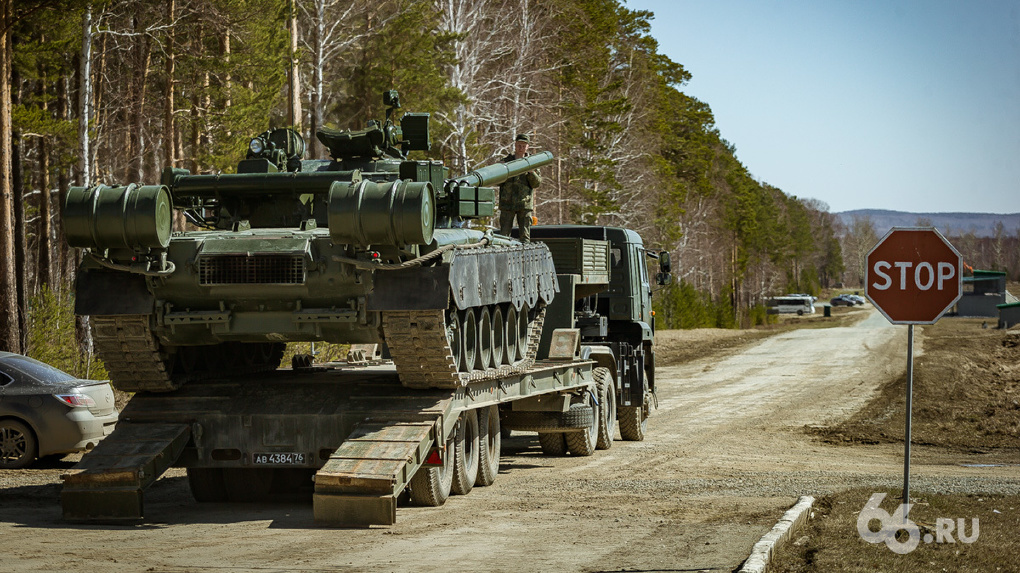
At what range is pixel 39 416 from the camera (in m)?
15.0

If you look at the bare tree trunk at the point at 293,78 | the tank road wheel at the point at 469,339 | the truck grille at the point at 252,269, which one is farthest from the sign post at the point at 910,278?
the bare tree trunk at the point at 293,78

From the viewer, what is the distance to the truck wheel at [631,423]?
18.7 metres

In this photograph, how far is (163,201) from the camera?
11.2 m

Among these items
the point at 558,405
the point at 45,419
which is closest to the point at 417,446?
the point at 558,405

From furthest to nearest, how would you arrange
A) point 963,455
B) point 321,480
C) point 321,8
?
1. point 321,8
2. point 963,455
3. point 321,480

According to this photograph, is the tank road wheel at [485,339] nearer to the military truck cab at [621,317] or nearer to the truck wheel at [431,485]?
the truck wheel at [431,485]

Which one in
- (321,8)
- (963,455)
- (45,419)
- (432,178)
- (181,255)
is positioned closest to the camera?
(181,255)

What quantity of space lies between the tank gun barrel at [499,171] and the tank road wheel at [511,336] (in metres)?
1.47

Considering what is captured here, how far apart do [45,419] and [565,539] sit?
25.6 ft

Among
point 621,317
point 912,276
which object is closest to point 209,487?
point 912,276

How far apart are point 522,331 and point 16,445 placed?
6.21 metres

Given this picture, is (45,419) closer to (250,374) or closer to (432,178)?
(250,374)

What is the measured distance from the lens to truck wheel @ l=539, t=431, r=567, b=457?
1686 cm

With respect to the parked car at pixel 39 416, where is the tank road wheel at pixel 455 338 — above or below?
above
